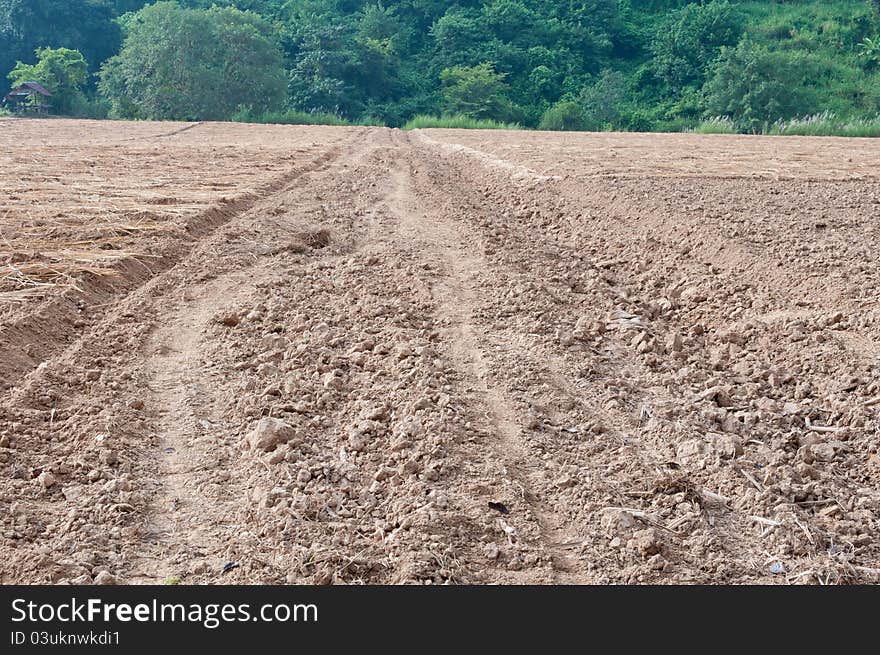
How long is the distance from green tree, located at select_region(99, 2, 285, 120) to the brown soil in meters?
29.1

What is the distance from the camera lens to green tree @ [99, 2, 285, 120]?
35.0 meters

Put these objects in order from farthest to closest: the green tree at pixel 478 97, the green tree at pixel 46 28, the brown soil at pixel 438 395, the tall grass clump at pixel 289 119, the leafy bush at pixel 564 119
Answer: the green tree at pixel 46 28
the green tree at pixel 478 97
the leafy bush at pixel 564 119
the tall grass clump at pixel 289 119
the brown soil at pixel 438 395

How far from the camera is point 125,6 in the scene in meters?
53.4

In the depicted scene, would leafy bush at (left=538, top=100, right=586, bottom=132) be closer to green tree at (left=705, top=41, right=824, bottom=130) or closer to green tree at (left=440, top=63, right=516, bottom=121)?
green tree at (left=440, top=63, right=516, bottom=121)

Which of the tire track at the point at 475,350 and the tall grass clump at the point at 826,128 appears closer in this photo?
the tire track at the point at 475,350

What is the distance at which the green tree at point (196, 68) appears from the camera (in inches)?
1377

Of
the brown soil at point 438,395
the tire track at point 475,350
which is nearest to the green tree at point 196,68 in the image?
the brown soil at point 438,395

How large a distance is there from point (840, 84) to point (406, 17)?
24317 millimetres

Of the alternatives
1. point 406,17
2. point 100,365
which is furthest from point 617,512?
point 406,17

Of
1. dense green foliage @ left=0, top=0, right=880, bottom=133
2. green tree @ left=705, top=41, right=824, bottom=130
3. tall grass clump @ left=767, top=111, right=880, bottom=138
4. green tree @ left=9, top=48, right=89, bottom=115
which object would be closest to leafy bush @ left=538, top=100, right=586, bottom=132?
dense green foliage @ left=0, top=0, right=880, bottom=133

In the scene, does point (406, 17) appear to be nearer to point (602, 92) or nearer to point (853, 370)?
point (602, 92)

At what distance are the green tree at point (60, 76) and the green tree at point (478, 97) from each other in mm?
16918

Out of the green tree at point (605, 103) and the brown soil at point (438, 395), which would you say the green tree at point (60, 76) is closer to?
the green tree at point (605, 103)

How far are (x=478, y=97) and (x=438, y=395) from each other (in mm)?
34648
